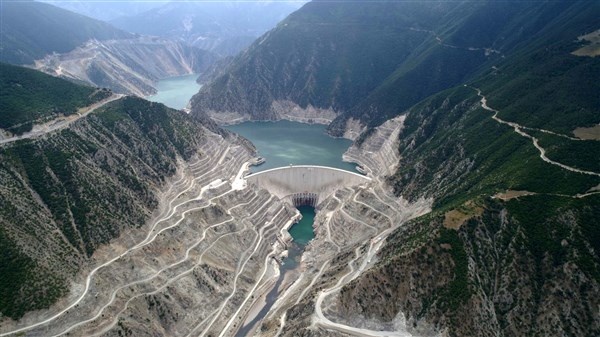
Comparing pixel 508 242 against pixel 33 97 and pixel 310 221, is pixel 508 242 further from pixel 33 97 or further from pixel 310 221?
pixel 33 97

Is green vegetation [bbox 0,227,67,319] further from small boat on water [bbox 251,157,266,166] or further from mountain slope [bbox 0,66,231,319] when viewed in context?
small boat on water [bbox 251,157,266,166]

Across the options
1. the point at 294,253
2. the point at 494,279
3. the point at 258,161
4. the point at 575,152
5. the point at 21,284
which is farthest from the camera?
the point at 258,161

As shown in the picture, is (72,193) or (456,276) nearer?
(456,276)

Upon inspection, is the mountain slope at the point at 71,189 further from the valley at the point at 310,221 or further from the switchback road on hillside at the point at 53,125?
the switchback road on hillside at the point at 53,125

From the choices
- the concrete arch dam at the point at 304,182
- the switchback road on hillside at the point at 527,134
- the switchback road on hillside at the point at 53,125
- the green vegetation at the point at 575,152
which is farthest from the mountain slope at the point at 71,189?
the green vegetation at the point at 575,152

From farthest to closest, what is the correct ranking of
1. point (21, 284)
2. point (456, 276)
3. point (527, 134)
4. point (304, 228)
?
point (304, 228), point (527, 134), point (456, 276), point (21, 284)

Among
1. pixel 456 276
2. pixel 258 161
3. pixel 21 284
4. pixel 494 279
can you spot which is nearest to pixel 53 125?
pixel 21 284
